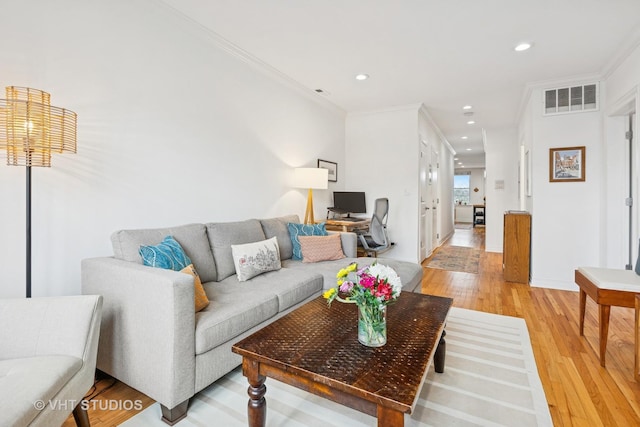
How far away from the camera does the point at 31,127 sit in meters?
1.52

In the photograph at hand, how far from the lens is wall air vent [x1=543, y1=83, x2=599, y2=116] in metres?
3.71

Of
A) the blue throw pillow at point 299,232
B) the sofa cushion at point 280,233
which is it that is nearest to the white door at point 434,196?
the blue throw pillow at point 299,232

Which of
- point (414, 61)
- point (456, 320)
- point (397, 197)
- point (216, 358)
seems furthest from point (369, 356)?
point (397, 197)

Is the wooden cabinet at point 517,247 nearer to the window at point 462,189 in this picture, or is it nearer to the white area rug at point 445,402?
the white area rug at point 445,402

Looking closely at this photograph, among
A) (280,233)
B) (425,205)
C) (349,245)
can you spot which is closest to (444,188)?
(425,205)

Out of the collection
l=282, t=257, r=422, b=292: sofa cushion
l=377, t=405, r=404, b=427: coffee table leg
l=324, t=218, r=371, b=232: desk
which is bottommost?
l=377, t=405, r=404, b=427: coffee table leg

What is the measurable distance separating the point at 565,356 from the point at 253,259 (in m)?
2.35

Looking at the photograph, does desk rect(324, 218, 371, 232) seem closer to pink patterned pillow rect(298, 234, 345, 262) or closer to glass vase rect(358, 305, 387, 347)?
pink patterned pillow rect(298, 234, 345, 262)

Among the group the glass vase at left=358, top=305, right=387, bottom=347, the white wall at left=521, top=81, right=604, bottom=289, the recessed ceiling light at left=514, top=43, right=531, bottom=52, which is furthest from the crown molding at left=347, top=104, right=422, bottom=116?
the glass vase at left=358, top=305, right=387, bottom=347

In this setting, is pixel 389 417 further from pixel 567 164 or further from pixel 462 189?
pixel 462 189

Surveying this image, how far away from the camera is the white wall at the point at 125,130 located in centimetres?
180

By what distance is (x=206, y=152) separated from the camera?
285 centimetres

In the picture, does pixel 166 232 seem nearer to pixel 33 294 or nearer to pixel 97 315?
pixel 33 294

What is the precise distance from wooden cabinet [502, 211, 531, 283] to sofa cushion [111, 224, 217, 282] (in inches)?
150
